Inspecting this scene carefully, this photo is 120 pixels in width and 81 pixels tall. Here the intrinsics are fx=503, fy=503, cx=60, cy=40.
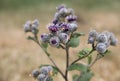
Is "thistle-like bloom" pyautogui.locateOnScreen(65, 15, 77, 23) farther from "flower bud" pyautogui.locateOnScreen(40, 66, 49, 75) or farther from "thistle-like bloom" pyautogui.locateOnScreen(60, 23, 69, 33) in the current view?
"flower bud" pyautogui.locateOnScreen(40, 66, 49, 75)

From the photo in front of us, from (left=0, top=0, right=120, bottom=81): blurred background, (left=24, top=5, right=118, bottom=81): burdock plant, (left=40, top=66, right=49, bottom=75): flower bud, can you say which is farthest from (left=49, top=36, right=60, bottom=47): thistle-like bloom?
(left=0, top=0, right=120, bottom=81): blurred background

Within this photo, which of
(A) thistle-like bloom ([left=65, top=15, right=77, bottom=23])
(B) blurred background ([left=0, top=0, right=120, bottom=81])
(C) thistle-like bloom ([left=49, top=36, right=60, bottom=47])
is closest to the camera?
(C) thistle-like bloom ([left=49, top=36, right=60, bottom=47])

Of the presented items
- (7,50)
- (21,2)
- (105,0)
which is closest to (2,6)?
(21,2)

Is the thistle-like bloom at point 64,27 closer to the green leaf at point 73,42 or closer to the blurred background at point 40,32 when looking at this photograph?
the green leaf at point 73,42

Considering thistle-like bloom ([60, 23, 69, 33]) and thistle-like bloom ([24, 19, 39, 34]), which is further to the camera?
thistle-like bloom ([24, 19, 39, 34])

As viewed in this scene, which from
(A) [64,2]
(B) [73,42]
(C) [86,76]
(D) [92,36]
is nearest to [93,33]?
(D) [92,36]

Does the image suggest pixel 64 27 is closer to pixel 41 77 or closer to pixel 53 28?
pixel 53 28

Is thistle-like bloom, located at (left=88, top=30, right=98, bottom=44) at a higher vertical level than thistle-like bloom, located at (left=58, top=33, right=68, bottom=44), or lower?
lower

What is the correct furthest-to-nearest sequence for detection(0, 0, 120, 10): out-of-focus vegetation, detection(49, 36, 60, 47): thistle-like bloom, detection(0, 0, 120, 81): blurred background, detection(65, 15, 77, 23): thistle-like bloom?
detection(0, 0, 120, 10): out-of-focus vegetation < detection(0, 0, 120, 81): blurred background < detection(65, 15, 77, 23): thistle-like bloom < detection(49, 36, 60, 47): thistle-like bloom

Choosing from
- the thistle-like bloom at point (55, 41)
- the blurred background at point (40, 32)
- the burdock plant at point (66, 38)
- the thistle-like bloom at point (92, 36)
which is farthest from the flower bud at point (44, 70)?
the blurred background at point (40, 32)
